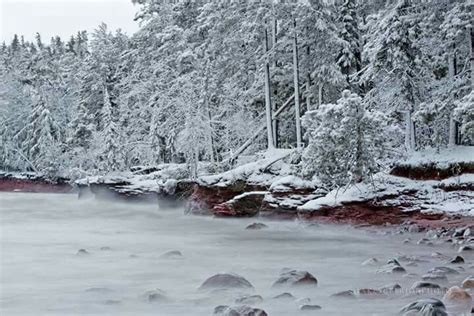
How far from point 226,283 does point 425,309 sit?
12.4 feet

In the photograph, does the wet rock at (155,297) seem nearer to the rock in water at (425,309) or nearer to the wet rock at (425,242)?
the rock in water at (425,309)

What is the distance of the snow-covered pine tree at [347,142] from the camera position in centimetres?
2177

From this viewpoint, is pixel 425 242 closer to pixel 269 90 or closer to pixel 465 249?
pixel 465 249

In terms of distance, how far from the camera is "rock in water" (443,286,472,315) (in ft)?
27.8

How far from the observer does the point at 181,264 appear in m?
14.1

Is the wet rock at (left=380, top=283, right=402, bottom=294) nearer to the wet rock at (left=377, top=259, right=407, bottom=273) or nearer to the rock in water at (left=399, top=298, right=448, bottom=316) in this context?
the rock in water at (left=399, top=298, right=448, bottom=316)

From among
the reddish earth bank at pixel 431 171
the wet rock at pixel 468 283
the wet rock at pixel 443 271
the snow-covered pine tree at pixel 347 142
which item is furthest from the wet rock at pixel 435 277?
the reddish earth bank at pixel 431 171

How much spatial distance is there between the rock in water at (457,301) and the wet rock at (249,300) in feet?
9.15

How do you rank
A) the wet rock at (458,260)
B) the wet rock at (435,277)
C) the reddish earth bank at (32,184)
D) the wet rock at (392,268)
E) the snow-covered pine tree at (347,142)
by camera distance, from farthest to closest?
the reddish earth bank at (32,184), the snow-covered pine tree at (347,142), the wet rock at (458,260), the wet rock at (392,268), the wet rock at (435,277)

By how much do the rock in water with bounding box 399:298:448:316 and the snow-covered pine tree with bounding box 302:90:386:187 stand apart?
1357 cm

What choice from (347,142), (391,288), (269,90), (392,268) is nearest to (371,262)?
(392,268)

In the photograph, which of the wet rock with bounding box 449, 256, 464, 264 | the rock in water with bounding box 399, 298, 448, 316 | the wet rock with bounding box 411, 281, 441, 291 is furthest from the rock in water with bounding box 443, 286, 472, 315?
the wet rock with bounding box 449, 256, 464, 264

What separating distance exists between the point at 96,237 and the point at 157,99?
24255 millimetres

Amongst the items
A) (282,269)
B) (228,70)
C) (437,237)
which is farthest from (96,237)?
(228,70)
